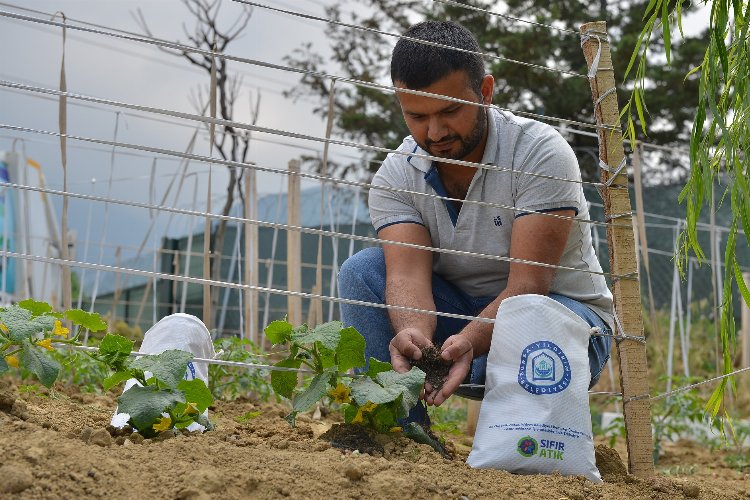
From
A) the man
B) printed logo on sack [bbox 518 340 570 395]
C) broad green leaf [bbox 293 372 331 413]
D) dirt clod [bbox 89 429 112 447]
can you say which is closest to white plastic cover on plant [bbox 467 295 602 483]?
printed logo on sack [bbox 518 340 570 395]

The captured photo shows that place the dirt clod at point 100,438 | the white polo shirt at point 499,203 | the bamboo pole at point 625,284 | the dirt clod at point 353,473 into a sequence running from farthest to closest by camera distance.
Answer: the white polo shirt at point 499,203 → the bamboo pole at point 625,284 → the dirt clod at point 100,438 → the dirt clod at point 353,473

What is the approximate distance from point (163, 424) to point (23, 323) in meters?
0.31

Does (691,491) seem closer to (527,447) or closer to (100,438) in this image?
(527,447)

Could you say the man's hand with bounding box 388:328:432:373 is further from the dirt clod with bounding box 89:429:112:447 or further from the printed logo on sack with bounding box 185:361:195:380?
the dirt clod with bounding box 89:429:112:447

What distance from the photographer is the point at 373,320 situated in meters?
2.20

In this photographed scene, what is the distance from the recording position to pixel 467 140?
2.16 meters

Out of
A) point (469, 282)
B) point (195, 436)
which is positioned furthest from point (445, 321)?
point (195, 436)

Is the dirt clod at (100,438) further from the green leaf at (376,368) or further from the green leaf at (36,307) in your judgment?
the green leaf at (376,368)

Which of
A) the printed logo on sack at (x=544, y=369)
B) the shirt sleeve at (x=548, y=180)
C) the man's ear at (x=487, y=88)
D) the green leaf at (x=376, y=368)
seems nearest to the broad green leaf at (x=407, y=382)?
the green leaf at (x=376, y=368)

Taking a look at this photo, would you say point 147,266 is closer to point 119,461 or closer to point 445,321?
point 445,321

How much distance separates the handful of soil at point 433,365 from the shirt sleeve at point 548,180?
1.35ft

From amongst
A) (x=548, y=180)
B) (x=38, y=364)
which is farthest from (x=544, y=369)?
(x=38, y=364)

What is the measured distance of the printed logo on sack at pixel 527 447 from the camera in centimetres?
175

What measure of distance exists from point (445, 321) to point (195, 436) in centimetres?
88
